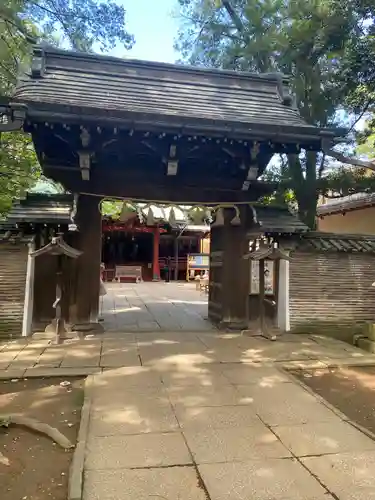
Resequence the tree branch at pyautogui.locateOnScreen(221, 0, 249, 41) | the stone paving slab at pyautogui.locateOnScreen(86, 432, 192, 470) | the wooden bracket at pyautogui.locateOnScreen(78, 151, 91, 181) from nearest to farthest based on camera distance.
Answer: the stone paving slab at pyautogui.locateOnScreen(86, 432, 192, 470) < the wooden bracket at pyautogui.locateOnScreen(78, 151, 91, 181) < the tree branch at pyautogui.locateOnScreen(221, 0, 249, 41)

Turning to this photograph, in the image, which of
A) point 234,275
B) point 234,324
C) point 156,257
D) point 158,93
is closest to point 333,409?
point 234,324

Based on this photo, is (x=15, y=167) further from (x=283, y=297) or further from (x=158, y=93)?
(x=283, y=297)

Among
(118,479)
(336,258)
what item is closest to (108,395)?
(118,479)

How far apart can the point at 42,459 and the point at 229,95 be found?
8048 millimetres

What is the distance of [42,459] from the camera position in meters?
3.26

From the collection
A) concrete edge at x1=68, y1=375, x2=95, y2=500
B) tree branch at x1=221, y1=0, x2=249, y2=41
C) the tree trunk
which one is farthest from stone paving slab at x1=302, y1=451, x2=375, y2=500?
tree branch at x1=221, y1=0, x2=249, y2=41

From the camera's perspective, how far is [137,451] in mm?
3346

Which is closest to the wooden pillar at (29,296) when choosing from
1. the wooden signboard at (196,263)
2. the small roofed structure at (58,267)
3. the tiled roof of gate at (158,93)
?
the small roofed structure at (58,267)

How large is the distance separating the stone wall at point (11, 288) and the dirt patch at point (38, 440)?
2.32m

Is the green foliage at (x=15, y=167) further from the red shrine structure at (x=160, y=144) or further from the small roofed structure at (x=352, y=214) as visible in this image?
the small roofed structure at (x=352, y=214)

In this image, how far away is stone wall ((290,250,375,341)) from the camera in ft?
27.4

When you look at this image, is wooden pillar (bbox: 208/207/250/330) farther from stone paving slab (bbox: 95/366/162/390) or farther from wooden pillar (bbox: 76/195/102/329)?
stone paving slab (bbox: 95/366/162/390)

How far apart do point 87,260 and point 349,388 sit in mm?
5165

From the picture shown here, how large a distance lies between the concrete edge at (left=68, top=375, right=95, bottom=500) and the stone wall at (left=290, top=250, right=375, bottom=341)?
210 inches
